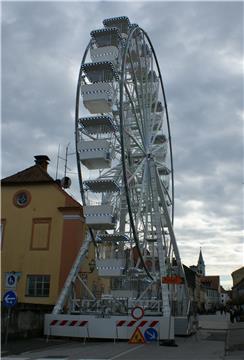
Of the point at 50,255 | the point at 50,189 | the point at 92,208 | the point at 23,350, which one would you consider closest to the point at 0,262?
the point at 50,255

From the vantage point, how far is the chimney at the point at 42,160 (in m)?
38.1

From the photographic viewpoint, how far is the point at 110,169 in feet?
88.0

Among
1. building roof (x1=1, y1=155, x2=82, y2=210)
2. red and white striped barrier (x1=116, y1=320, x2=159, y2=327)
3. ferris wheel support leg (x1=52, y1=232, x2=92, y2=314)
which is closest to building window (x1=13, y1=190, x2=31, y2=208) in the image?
building roof (x1=1, y1=155, x2=82, y2=210)

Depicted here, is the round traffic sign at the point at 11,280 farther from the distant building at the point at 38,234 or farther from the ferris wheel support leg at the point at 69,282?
the distant building at the point at 38,234

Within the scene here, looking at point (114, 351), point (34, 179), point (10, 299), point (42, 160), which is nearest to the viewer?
point (10, 299)

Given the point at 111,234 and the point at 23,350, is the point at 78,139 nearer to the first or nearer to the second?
the point at 111,234

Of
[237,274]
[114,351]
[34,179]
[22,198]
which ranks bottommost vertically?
[114,351]

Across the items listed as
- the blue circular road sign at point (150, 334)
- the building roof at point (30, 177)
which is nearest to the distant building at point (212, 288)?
the building roof at point (30, 177)

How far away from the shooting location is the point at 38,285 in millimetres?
31641

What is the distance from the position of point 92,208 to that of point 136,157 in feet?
15.3

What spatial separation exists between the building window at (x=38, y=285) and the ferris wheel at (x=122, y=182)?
6757mm

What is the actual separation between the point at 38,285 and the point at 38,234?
3.36 metres

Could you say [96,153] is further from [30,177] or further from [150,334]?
[30,177]

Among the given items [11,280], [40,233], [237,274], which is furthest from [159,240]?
[237,274]
